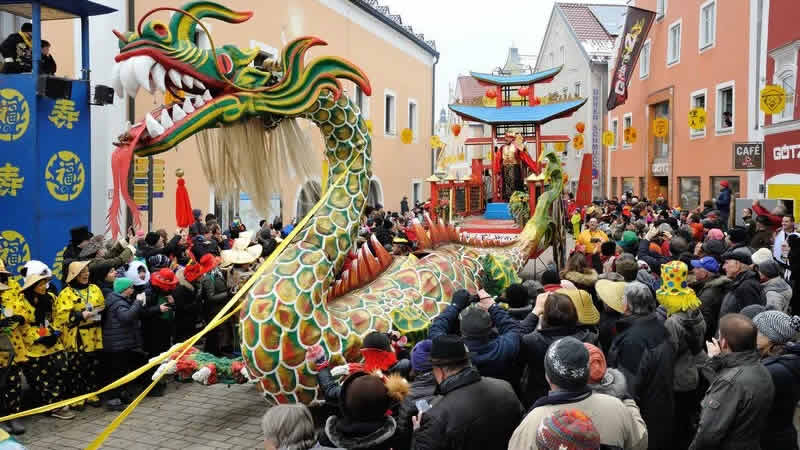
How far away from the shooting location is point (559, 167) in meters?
10.1

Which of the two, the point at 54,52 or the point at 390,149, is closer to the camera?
the point at 54,52

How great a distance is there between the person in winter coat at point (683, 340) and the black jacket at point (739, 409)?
884 millimetres

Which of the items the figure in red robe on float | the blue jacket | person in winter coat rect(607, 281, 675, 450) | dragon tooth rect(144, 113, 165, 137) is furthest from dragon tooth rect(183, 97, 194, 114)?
the figure in red robe on float

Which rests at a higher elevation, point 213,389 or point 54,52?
point 54,52

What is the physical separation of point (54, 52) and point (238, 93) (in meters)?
6.56

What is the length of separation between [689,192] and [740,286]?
14824mm

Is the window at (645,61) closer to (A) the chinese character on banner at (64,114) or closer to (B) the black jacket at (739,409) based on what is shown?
(A) the chinese character on banner at (64,114)

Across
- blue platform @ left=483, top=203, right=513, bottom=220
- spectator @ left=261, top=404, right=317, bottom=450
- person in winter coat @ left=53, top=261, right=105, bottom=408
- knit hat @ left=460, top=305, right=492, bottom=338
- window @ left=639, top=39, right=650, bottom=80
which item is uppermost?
window @ left=639, top=39, right=650, bottom=80

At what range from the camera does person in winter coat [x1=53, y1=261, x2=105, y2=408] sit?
17.5 feet

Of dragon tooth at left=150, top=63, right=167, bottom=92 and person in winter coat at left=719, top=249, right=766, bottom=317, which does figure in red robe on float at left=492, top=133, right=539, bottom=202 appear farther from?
dragon tooth at left=150, top=63, right=167, bottom=92

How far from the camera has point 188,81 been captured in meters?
3.88

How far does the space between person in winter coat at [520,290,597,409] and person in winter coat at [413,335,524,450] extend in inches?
27.2

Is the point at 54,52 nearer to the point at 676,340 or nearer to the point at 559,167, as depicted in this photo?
the point at 559,167

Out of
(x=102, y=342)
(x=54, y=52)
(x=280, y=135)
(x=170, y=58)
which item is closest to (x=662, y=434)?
(x=280, y=135)
